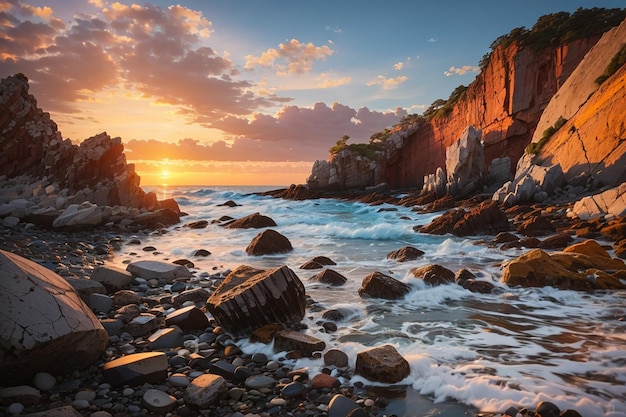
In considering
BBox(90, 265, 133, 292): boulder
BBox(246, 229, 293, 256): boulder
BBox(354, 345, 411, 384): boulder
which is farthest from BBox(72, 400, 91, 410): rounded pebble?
BBox(246, 229, 293, 256): boulder

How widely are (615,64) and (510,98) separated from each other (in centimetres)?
1446

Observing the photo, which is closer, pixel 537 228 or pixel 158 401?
pixel 158 401

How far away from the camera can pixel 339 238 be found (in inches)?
692

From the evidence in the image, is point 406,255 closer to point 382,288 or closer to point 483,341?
point 382,288

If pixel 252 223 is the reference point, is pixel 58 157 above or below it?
above

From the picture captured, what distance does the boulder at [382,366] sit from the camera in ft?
13.3

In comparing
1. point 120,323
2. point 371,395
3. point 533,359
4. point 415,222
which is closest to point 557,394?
point 533,359

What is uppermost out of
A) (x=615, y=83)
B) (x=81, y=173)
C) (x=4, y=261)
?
(x=615, y=83)

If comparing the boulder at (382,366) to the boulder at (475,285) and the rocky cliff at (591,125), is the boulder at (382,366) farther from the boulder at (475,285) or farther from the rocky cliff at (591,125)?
the rocky cliff at (591,125)

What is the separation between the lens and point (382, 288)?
24.4 feet

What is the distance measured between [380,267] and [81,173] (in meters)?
24.7

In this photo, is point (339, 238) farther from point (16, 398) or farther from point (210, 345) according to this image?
point (16, 398)

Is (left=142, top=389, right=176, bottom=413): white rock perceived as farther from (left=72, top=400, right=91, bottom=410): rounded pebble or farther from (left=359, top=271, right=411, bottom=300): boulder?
(left=359, top=271, right=411, bottom=300): boulder

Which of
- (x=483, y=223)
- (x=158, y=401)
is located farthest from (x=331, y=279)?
(x=483, y=223)
